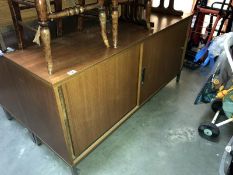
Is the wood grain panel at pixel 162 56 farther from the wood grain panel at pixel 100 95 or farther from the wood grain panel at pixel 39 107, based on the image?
the wood grain panel at pixel 39 107

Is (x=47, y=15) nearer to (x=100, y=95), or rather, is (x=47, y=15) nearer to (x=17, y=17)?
(x=17, y=17)

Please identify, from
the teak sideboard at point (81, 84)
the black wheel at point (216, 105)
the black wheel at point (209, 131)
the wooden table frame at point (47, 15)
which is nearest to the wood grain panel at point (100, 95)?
the teak sideboard at point (81, 84)

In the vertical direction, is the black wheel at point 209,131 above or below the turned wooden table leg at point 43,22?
below

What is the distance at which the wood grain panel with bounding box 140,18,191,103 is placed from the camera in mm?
1454

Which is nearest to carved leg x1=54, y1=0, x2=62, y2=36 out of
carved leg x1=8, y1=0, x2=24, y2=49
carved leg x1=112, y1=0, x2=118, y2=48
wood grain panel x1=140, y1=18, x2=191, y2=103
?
carved leg x1=8, y1=0, x2=24, y2=49

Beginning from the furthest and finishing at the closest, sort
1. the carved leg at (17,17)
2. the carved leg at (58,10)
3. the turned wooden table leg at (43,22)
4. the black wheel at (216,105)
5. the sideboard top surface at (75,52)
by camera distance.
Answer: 1. the black wheel at (216,105)
2. the carved leg at (58,10)
3. the carved leg at (17,17)
4. the sideboard top surface at (75,52)
5. the turned wooden table leg at (43,22)

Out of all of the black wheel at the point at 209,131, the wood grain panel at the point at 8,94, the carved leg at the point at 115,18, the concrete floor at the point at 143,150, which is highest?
the carved leg at the point at 115,18

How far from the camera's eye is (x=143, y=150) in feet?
4.87

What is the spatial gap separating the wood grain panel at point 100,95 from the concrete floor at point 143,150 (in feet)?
0.71

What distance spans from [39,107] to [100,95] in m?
0.33

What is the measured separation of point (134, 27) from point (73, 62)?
666 millimetres

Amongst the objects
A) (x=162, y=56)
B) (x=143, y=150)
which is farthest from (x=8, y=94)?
(x=162, y=56)

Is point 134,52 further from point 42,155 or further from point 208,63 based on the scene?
point 208,63

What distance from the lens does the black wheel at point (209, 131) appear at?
59.7 inches
